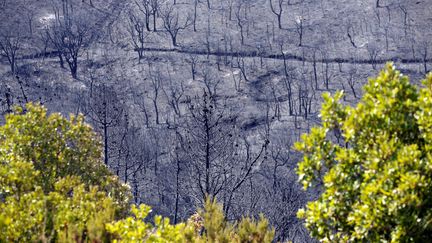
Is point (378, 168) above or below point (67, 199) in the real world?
above

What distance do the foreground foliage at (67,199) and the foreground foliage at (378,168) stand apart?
83.8 inches

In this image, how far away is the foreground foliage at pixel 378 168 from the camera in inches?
279

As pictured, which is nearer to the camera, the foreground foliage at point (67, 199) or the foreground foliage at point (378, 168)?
the foreground foliage at point (378, 168)

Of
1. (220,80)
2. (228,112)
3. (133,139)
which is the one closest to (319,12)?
(220,80)

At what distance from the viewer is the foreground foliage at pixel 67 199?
844 cm

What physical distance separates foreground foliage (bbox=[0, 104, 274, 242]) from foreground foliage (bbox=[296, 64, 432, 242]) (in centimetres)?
213

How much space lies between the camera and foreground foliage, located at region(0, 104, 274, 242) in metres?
8.44

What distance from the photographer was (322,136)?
26.8 feet

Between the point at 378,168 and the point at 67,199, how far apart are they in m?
A: 4.90

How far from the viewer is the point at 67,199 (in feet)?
31.2

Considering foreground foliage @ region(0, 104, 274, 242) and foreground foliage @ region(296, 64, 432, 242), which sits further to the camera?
foreground foliage @ region(0, 104, 274, 242)

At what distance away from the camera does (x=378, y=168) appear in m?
7.45

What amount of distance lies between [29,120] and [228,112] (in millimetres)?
44520

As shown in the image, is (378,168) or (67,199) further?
(67,199)
